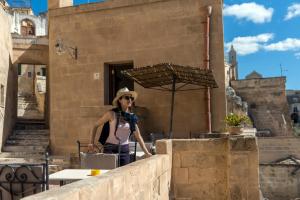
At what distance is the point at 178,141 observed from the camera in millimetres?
7191

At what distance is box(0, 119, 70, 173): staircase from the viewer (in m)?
11.4

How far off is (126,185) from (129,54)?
9694mm

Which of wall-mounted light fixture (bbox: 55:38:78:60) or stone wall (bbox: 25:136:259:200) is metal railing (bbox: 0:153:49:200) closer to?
stone wall (bbox: 25:136:259:200)

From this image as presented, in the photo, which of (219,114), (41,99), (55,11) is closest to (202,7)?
(219,114)

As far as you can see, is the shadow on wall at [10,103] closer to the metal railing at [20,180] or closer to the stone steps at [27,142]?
the stone steps at [27,142]

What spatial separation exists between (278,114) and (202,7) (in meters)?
27.4

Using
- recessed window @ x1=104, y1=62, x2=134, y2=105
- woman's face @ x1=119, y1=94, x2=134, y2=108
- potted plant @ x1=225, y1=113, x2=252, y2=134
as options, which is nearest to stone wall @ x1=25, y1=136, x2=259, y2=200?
woman's face @ x1=119, y1=94, x2=134, y2=108

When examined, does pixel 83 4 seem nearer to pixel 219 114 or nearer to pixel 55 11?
pixel 55 11

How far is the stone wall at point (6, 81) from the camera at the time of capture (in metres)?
13.3

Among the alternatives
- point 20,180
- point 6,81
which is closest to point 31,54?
point 6,81

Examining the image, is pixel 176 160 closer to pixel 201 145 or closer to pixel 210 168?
pixel 201 145

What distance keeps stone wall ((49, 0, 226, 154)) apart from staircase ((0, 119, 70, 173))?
688mm

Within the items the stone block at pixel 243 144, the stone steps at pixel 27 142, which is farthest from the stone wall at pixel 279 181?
the stone block at pixel 243 144

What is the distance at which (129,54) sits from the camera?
1300 centimetres
